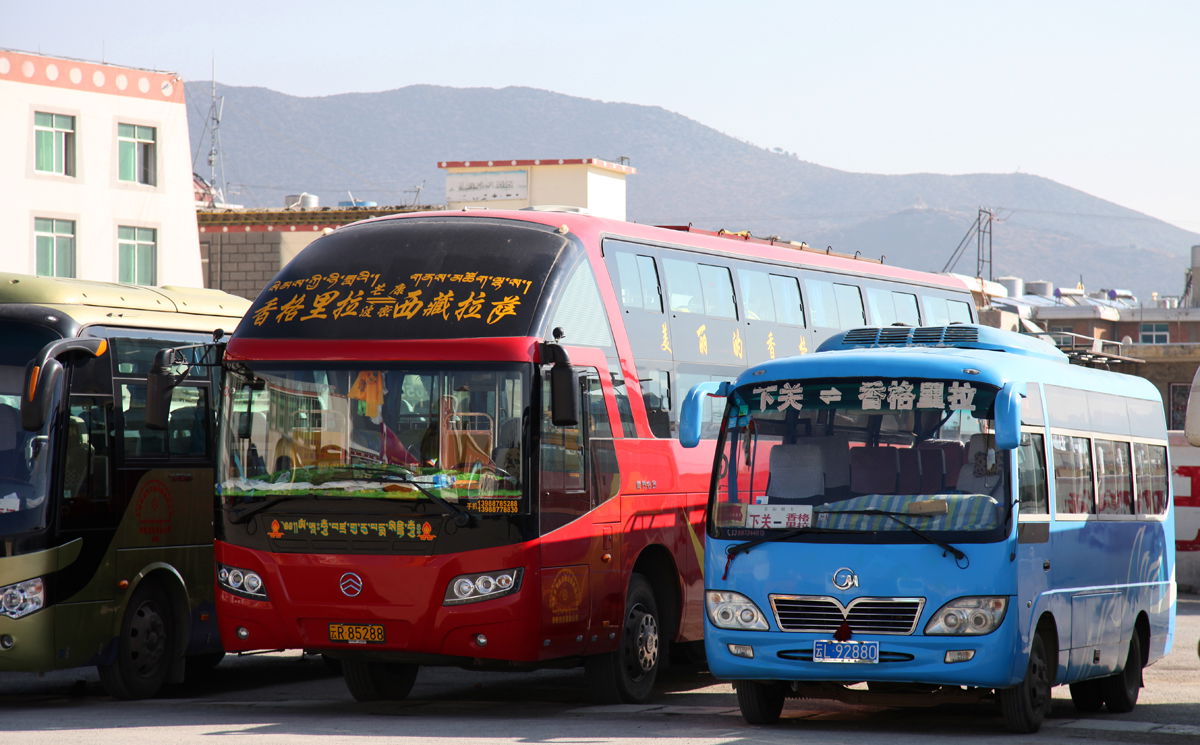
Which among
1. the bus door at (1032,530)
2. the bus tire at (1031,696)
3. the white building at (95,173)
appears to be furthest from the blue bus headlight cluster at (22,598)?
the white building at (95,173)

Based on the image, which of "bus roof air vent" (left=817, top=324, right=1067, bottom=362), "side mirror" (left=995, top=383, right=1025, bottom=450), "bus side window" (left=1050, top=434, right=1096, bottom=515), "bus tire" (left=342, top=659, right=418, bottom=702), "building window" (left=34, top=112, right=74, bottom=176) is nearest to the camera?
"side mirror" (left=995, top=383, right=1025, bottom=450)

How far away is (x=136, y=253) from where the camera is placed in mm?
52406

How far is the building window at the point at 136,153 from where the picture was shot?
170 ft

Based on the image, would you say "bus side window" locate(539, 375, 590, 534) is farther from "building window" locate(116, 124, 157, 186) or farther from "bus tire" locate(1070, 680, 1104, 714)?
"building window" locate(116, 124, 157, 186)

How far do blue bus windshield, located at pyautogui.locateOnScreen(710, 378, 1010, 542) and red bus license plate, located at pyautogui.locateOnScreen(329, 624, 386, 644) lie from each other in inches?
100

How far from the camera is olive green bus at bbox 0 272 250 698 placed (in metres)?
13.6

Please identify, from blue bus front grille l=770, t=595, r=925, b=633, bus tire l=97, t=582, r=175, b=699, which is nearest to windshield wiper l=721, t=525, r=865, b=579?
blue bus front grille l=770, t=595, r=925, b=633

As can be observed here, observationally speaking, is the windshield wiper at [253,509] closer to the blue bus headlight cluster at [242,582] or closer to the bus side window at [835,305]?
the blue bus headlight cluster at [242,582]

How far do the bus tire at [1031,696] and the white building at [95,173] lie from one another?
133ft

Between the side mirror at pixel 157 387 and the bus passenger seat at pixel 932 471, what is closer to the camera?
the bus passenger seat at pixel 932 471

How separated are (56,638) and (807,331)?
766cm

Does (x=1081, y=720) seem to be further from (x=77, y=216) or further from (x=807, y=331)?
(x=77, y=216)

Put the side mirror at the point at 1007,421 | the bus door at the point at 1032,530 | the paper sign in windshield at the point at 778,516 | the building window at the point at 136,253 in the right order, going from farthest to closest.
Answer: the building window at the point at 136,253, the paper sign in windshield at the point at 778,516, the bus door at the point at 1032,530, the side mirror at the point at 1007,421

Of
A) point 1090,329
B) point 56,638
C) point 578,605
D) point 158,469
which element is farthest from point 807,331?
point 1090,329
